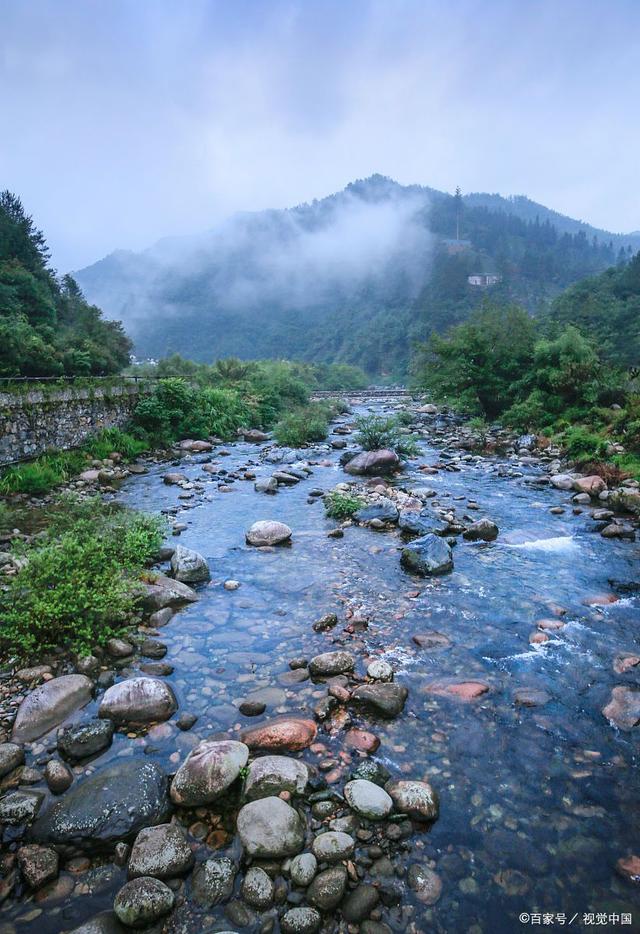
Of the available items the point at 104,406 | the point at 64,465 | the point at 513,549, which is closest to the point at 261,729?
the point at 513,549

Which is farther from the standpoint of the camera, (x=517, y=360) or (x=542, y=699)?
(x=517, y=360)

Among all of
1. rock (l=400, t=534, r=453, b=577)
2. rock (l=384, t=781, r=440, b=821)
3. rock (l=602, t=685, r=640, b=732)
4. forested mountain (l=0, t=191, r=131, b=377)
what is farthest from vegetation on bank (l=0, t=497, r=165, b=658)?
forested mountain (l=0, t=191, r=131, b=377)

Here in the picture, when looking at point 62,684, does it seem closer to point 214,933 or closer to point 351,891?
point 214,933

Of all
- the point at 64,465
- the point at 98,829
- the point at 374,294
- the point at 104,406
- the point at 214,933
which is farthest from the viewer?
the point at 374,294

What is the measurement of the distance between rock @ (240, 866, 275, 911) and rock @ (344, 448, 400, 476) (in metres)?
10.7

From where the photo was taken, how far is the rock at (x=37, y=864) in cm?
249

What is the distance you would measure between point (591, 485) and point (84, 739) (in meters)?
10.3

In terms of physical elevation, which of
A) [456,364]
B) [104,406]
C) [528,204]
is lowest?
[104,406]

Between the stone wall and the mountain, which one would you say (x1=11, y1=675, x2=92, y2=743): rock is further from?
the mountain

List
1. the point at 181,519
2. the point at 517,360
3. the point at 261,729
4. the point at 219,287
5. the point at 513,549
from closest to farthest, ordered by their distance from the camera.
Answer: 1. the point at 261,729
2. the point at 513,549
3. the point at 181,519
4. the point at 517,360
5. the point at 219,287

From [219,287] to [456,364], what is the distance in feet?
373

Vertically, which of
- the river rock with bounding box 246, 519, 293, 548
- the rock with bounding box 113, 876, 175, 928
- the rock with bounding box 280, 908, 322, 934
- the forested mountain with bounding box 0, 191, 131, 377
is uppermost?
the forested mountain with bounding box 0, 191, 131, 377

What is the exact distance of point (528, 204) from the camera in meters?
187

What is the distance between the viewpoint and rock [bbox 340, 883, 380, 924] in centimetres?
237
